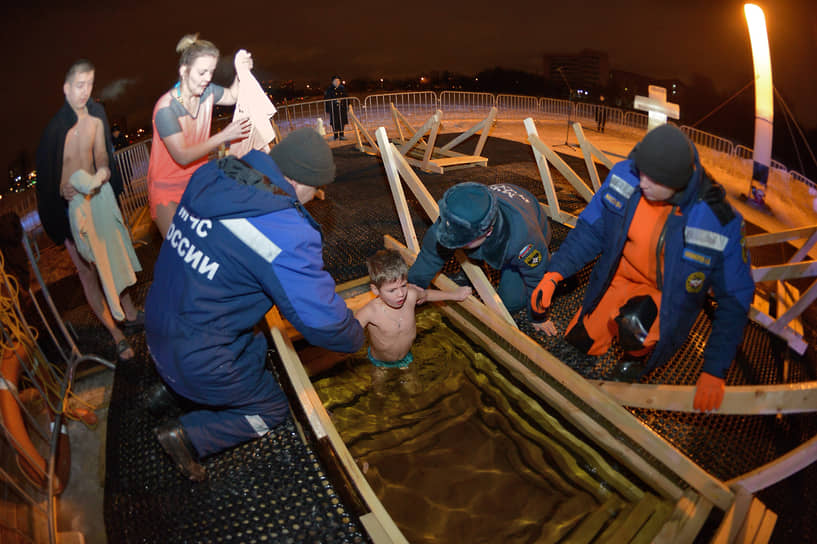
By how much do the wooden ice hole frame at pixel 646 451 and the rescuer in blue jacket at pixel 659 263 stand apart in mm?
332

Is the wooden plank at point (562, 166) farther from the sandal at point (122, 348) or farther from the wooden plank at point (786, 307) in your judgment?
the sandal at point (122, 348)

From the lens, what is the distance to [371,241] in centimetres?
485

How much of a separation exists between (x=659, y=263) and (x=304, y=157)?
217 centimetres

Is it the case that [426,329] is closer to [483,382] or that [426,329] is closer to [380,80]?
[483,382]

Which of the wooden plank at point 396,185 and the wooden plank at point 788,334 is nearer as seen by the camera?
the wooden plank at point 788,334

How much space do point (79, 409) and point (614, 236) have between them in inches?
160

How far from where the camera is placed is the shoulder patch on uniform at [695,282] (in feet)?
7.91

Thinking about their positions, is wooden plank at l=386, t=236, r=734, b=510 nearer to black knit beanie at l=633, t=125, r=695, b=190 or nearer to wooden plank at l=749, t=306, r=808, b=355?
black knit beanie at l=633, t=125, r=695, b=190

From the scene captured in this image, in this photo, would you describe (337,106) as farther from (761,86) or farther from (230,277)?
(230,277)

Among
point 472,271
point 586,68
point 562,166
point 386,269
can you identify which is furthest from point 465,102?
point 386,269

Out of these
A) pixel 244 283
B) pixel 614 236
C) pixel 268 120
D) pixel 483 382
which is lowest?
pixel 483 382

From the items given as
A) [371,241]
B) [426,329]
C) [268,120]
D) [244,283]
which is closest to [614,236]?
[426,329]

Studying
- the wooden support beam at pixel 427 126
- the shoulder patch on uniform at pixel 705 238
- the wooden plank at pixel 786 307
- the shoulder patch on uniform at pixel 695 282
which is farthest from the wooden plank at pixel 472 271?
the wooden support beam at pixel 427 126

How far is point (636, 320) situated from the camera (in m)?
2.77
